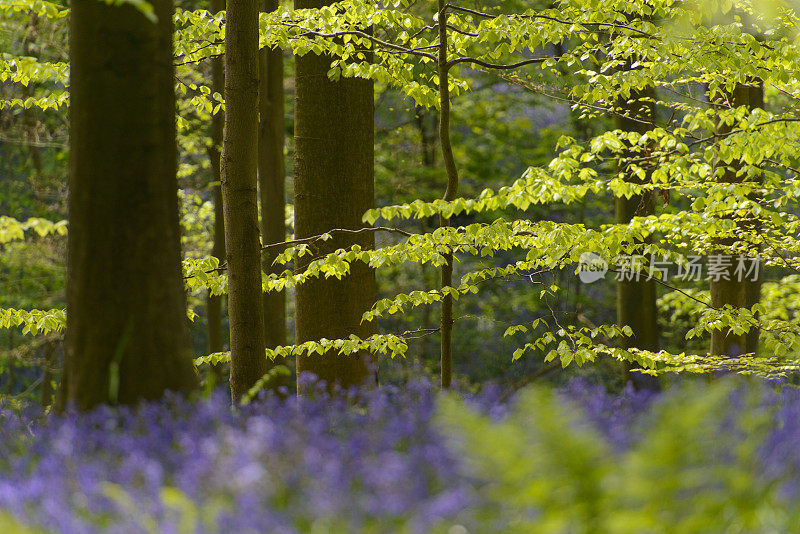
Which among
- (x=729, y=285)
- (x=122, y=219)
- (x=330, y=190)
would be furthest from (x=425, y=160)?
(x=122, y=219)

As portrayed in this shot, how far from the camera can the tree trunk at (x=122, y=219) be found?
12.6 feet

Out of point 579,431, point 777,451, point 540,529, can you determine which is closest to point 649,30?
point 777,451

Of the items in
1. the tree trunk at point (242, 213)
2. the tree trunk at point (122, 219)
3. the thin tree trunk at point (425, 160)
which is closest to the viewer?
the tree trunk at point (122, 219)

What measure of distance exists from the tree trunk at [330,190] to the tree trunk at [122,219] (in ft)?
10.1

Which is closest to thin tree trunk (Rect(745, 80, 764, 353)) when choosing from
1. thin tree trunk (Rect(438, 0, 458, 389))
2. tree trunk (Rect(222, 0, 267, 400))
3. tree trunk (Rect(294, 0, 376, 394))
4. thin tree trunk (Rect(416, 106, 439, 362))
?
→ thin tree trunk (Rect(438, 0, 458, 389))

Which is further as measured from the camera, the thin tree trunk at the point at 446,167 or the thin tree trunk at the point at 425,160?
the thin tree trunk at the point at 425,160

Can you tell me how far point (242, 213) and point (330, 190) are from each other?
1.95 m

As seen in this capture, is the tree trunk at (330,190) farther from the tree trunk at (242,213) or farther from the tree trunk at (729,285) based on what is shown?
the tree trunk at (729,285)

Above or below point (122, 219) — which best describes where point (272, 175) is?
above

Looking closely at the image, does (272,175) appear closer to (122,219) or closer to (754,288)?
(754,288)

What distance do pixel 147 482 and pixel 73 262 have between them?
6.30 feet

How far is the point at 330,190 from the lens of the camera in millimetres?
7246

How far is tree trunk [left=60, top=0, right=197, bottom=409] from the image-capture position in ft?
12.6

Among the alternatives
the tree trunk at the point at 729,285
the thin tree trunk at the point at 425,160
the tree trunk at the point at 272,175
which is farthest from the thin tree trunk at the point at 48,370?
the tree trunk at the point at 729,285
